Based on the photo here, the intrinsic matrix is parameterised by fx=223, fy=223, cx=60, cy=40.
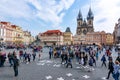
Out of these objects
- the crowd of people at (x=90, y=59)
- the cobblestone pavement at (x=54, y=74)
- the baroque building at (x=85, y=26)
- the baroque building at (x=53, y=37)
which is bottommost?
the cobblestone pavement at (x=54, y=74)

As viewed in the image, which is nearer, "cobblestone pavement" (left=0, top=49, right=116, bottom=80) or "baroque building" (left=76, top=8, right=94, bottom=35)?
"cobblestone pavement" (left=0, top=49, right=116, bottom=80)

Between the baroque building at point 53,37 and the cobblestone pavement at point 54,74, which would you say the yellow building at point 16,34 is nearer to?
the baroque building at point 53,37

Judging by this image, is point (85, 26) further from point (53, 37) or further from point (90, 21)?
point (53, 37)

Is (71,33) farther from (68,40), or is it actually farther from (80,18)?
(80,18)

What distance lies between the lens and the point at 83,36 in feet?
511

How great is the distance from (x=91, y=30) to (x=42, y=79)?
474ft

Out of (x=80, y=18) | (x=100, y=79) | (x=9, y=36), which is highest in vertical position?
(x=80, y=18)

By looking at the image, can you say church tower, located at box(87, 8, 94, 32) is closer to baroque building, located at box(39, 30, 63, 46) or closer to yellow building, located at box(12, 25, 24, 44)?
baroque building, located at box(39, 30, 63, 46)

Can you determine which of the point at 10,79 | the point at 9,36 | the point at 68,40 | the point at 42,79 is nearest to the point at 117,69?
the point at 42,79

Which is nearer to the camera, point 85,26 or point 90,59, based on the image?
point 90,59

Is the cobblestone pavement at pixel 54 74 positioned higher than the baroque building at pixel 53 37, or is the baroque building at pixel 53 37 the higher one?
the baroque building at pixel 53 37

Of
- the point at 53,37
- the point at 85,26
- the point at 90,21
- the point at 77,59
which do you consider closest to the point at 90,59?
the point at 77,59

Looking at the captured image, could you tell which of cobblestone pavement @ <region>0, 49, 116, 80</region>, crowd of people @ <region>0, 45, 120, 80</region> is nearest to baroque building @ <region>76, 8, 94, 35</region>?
crowd of people @ <region>0, 45, 120, 80</region>

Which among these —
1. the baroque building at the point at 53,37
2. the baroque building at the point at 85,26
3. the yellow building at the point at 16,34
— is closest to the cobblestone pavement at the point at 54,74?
the yellow building at the point at 16,34
